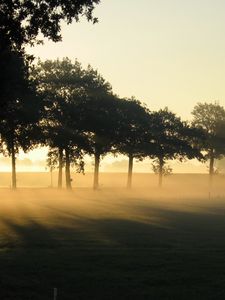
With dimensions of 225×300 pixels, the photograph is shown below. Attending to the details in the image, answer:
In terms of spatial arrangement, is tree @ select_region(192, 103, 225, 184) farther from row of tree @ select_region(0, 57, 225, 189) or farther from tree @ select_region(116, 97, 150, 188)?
tree @ select_region(116, 97, 150, 188)

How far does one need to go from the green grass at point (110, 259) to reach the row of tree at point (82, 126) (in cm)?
3415

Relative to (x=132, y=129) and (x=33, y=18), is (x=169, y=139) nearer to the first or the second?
(x=132, y=129)

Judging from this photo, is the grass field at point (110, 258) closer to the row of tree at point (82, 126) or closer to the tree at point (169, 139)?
the row of tree at point (82, 126)

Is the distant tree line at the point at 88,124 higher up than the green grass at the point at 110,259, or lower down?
higher up

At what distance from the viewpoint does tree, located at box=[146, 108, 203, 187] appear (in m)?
117

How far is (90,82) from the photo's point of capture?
10019 cm

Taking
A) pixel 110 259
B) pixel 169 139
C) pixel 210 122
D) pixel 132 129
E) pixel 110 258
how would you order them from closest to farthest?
pixel 110 259, pixel 110 258, pixel 132 129, pixel 169 139, pixel 210 122

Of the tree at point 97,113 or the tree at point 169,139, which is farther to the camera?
the tree at point 169,139

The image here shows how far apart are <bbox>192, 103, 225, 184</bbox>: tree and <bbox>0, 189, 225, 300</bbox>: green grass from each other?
3438 inches

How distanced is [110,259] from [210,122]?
4407 inches

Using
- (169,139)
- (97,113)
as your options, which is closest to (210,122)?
(169,139)

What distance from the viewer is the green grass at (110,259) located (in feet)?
73.5

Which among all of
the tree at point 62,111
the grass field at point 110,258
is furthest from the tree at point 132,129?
the grass field at point 110,258

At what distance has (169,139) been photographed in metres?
120
